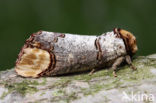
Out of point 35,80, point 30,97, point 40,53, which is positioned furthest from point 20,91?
point 40,53

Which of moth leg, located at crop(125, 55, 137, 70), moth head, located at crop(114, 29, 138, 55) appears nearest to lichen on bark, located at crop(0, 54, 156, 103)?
moth leg, located at crop(125, 55, 137, 70)

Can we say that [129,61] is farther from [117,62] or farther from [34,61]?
[34,61]

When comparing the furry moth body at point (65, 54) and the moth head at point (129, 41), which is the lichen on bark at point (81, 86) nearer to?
the furry moth body at point (65, 54)

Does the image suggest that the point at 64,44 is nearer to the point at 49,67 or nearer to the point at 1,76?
the point at 49,67

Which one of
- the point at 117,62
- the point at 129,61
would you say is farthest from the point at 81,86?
the point at 129,61

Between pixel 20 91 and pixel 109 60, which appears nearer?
pixel 20 91

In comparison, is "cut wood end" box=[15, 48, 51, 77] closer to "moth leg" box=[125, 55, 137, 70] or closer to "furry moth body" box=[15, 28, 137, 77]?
"furry moth body" box=[15, 28, 137, 77]

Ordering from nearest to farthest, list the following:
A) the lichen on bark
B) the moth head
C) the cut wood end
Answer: the lichen on bark → the cut wood end → the moth head
